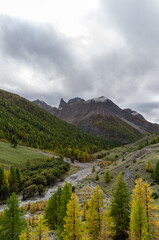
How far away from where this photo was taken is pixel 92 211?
20.2 metres

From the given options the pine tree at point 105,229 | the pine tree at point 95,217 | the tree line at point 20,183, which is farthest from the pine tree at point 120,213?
the tree line at point 20,183

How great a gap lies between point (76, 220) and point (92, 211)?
3918mm

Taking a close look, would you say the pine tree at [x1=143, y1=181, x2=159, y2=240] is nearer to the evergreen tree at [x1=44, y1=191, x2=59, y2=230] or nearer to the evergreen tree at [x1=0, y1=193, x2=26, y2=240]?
the evergreen tree at [x1=0, y1=193, x2=26, y2=240]

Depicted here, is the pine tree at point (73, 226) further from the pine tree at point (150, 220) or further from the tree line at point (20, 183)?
the tree line at point (20, 183)

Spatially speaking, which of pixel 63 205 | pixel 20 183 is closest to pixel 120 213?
pixel 63 205

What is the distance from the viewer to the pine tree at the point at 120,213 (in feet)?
63.6

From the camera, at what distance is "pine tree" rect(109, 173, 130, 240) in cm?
1938

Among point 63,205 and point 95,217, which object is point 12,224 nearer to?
point 63,205

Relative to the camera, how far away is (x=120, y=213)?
20344 mm

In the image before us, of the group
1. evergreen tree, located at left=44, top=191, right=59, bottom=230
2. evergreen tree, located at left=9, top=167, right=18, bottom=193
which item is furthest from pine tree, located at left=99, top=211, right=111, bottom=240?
evergreen tree, located at left=9, top=167, right=18, bottom=193

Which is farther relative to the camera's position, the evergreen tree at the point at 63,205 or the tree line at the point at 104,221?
the evergreen tree at the point at 63,205

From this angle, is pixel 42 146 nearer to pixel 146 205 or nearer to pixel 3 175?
pixel 3 175

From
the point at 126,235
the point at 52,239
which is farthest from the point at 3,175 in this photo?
the point at 126,235

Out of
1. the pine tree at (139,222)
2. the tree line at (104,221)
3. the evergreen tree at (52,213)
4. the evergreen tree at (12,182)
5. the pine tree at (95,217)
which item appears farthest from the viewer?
the evergreen tree at (12,182)
